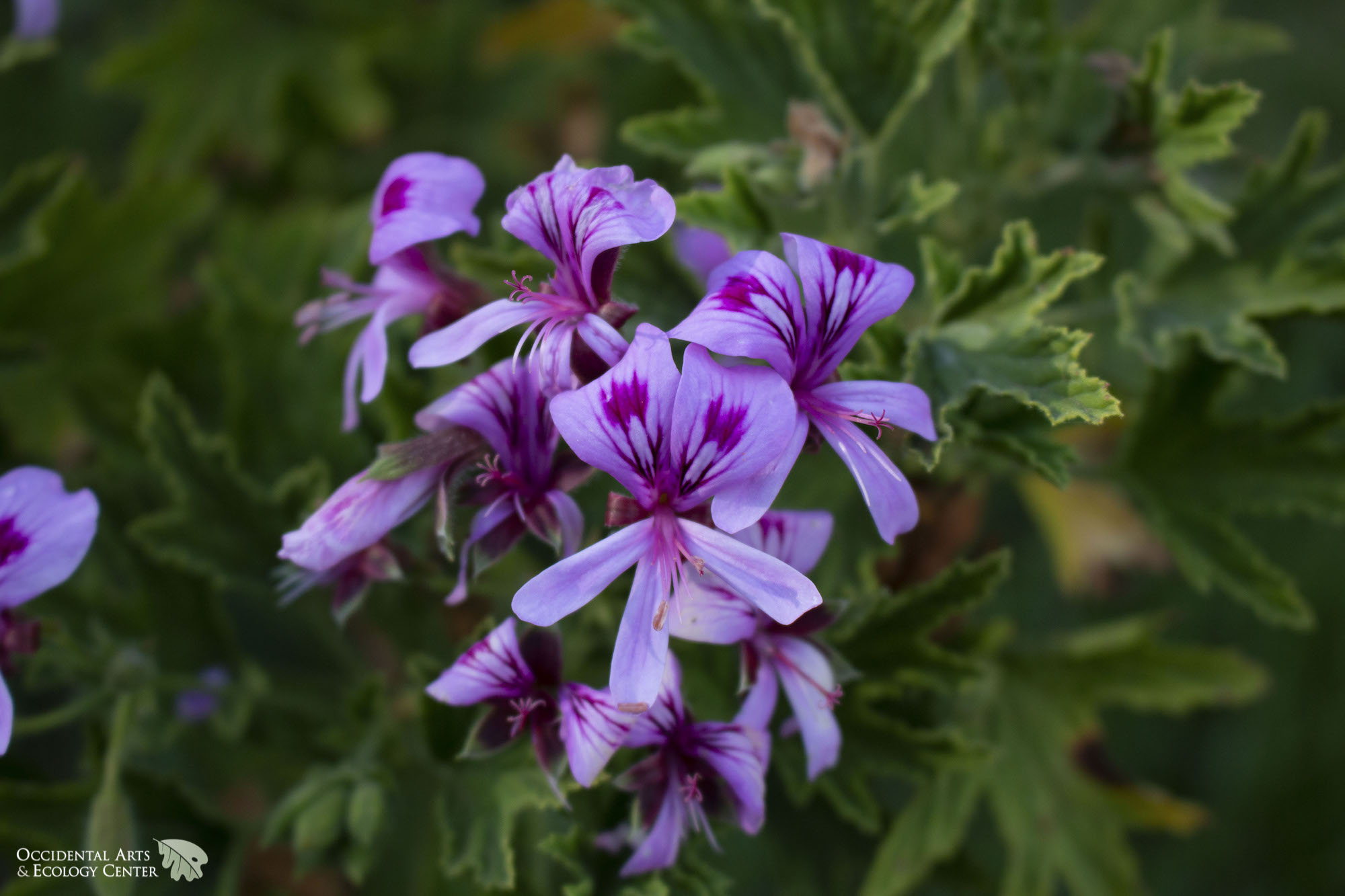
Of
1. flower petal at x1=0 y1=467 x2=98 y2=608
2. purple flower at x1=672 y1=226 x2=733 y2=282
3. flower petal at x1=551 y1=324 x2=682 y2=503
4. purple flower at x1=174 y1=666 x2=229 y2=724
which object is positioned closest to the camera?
flower petal at x1=551 y1=324 x2=682 y2=503

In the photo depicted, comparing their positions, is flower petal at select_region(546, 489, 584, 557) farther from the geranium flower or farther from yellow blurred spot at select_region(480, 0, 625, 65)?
yellow blurred spot at select_region(480, 0, 625, 65)

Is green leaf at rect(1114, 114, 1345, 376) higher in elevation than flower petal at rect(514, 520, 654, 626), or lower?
lower

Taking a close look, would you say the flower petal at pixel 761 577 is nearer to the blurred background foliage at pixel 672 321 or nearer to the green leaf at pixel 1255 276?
the blurred background foliage at pixel 672 321

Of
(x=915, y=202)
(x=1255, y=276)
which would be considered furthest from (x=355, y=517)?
(x=1255, y=276)

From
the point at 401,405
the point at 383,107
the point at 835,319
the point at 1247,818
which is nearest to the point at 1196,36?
the point at 835,319

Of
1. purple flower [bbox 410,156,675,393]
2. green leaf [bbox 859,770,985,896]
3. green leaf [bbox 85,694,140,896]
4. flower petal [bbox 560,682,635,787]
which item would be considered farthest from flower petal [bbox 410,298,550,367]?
green leaf [bbox 859,770,985,896]

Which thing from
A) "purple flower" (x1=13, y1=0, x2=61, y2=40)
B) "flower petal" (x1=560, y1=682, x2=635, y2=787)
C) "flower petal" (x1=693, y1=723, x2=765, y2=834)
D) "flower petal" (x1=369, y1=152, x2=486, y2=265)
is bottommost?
"flower petal" (x1=693, y1=723, x2=765, y2=834)
